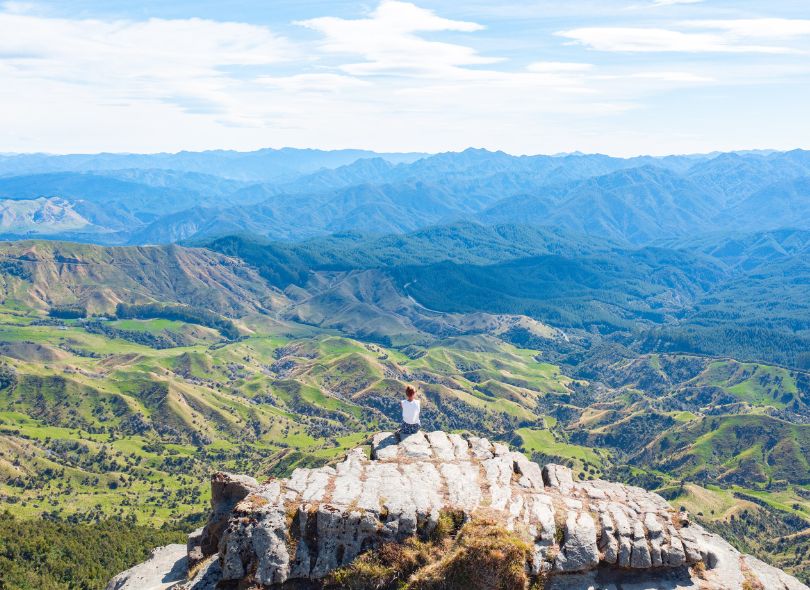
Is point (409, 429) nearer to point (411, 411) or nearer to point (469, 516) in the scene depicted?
point (411, 411)

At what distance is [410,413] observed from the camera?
186 feet

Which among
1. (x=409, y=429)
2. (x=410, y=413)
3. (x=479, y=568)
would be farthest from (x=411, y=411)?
(x=479, y=568)

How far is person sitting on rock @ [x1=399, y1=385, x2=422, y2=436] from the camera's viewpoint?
184ft

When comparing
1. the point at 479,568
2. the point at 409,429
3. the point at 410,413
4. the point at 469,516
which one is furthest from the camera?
the point at 409,429

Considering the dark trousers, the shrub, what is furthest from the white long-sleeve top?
the shrub

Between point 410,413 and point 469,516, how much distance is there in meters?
14.6

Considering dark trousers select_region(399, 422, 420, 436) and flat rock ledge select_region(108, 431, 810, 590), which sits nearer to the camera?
flat rock ledge select_region(108, 431, 810, 590)

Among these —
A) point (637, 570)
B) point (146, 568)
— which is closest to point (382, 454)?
point (637, 570)

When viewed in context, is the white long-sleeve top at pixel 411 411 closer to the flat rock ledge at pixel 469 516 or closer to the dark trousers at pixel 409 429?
the dark trousers at pixel 409 429

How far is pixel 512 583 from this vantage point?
133 ft

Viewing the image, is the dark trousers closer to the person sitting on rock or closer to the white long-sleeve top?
the person sitting on rock

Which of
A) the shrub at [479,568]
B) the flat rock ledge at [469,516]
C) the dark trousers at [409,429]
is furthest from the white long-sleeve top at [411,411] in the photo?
the shrub at [479,568]

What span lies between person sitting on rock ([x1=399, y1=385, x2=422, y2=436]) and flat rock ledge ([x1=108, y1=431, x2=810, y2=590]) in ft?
22.5

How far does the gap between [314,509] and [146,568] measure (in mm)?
30436
